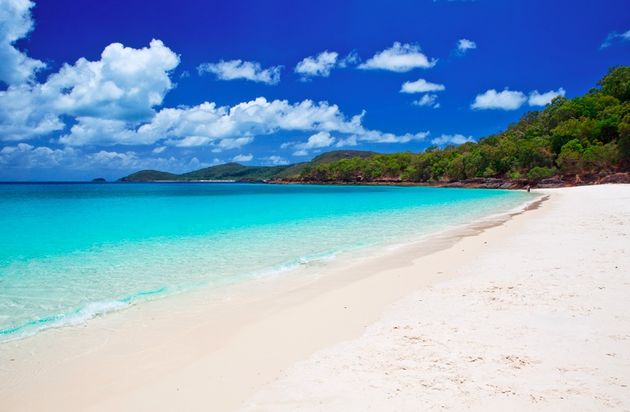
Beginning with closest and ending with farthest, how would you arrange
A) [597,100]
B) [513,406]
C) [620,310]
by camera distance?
[513,406] < [620,310] < [597,100]

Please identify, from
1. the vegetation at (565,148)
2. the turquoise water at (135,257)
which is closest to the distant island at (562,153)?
the vegetation at (565,148)

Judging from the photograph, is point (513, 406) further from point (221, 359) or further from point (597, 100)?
point (597, 100)

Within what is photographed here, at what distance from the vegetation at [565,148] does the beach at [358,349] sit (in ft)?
214

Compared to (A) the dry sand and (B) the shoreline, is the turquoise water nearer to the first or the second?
(B) the shoreline

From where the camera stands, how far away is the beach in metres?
3.59

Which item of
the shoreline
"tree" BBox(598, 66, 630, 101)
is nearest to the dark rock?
"tree" BBox(598, 66, 630, 101)

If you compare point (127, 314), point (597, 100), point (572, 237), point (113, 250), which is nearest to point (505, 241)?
point (572, 237)

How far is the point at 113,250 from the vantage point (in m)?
13.3

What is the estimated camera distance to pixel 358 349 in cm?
462

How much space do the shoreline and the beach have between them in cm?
2

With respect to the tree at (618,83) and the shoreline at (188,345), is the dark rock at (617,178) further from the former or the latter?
the shoreline at (188,345)

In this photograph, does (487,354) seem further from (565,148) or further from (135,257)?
(565,148)

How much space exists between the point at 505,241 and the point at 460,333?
859 cm

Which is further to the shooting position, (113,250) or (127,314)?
A: (113,250)
